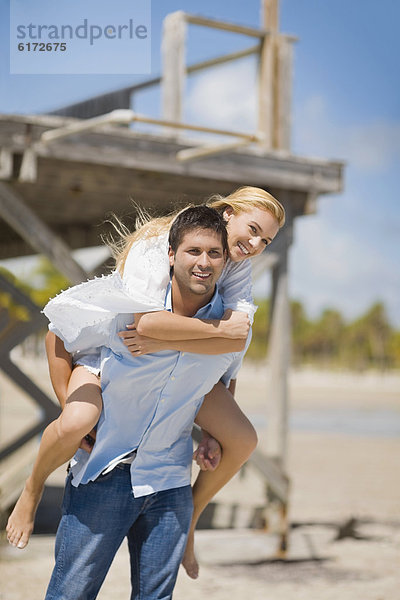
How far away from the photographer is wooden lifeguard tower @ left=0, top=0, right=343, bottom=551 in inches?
238

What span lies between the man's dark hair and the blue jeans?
0.69 metres

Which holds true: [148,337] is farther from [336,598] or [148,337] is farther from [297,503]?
[297,503]

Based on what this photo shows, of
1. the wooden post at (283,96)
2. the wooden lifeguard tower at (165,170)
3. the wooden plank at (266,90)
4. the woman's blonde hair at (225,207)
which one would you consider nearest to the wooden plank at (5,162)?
the wooden lifeguard tower at (165,170)

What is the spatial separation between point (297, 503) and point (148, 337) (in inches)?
314

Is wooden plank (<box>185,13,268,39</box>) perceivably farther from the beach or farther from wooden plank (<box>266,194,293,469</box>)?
the beach

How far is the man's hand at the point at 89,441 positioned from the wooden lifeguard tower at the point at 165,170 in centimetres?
293

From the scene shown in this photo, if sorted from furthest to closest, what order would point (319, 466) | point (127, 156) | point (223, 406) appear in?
point (319, 466) < point (127, 156) < point (223, 406)

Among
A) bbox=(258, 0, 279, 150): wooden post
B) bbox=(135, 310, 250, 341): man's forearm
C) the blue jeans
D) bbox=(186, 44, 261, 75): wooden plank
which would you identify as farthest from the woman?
bbox=(258, 0, 279, 150): wooden post

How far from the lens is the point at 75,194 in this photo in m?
7.18

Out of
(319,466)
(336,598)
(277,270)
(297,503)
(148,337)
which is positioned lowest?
(319,466)

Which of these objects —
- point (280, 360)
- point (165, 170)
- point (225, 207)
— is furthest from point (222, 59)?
point (225, 207)

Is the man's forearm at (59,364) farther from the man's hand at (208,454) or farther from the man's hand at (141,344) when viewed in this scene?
the man's hand at (208,454)

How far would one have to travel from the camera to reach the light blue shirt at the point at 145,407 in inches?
98.8

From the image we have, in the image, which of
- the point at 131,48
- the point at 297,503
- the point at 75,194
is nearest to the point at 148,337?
the point at 131,48
